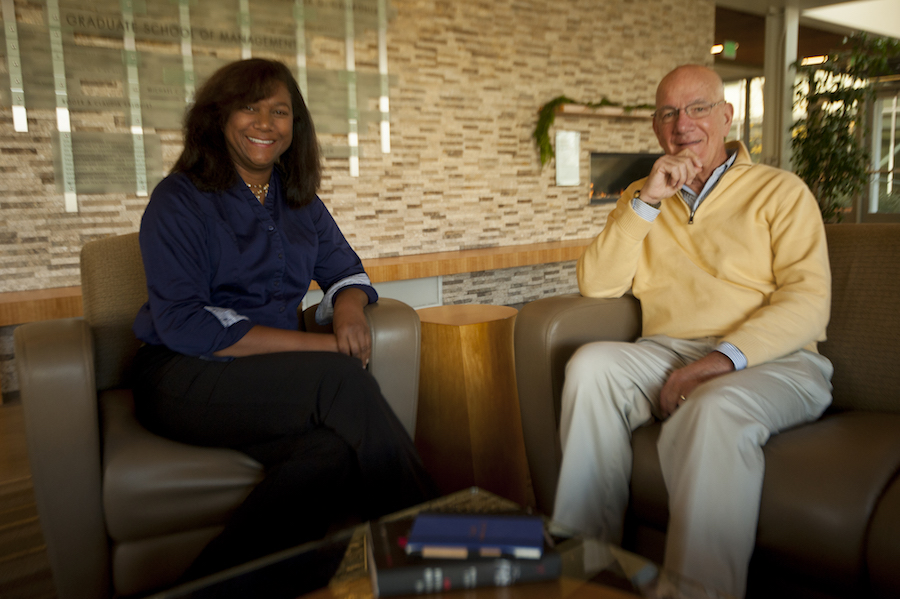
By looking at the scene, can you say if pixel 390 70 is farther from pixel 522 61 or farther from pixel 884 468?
pixel 884 468

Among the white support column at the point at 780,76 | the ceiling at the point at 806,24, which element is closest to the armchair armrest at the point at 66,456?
the ceiling at the point at 806,24

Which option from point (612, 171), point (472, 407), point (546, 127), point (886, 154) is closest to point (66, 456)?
point (472, 407)

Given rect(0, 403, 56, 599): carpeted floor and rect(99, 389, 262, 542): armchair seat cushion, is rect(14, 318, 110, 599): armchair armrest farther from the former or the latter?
rect(0, 403, 56, 599): carpeted floor

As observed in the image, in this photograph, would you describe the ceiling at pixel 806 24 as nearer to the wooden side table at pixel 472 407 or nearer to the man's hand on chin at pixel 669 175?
the man's hand on chin at pixel 669 175

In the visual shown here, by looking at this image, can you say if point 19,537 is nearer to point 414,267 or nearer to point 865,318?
point 865,318

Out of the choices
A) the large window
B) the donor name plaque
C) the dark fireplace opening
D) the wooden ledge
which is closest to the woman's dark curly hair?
the wooden ledge

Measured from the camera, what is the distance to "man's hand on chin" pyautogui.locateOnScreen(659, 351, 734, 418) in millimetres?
1431

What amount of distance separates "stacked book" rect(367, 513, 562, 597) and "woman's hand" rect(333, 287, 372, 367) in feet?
2.41

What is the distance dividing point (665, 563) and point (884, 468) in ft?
1.37

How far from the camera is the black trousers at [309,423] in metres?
1.36

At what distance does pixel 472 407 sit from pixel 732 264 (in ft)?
2.67

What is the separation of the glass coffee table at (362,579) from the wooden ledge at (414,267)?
2807 mm

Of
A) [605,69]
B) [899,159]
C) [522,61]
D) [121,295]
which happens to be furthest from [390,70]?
[899,159]

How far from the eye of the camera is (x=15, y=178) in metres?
3.34
